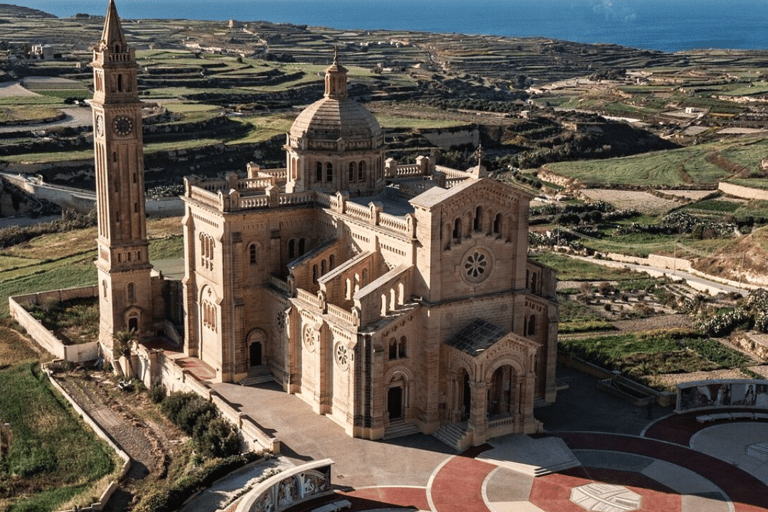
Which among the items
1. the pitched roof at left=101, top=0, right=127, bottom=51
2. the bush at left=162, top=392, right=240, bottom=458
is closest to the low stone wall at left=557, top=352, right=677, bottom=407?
the bush at left=162, top=392, right=240, bottom=458

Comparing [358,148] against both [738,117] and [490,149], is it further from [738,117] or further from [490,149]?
[738,117]

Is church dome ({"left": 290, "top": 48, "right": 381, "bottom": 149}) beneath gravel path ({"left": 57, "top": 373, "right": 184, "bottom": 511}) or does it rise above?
above

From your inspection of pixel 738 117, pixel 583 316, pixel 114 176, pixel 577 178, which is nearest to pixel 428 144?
pixel 577 178

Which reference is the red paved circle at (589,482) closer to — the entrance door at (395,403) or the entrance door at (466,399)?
the entrance door at (466,399)

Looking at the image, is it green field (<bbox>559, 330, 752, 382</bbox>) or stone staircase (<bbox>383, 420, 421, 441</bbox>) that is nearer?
stone staircase (<bbox>383, 420, 421, 441</bbox>)

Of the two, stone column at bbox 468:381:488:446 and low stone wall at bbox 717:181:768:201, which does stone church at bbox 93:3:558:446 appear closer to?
stone column at bbox 468:381:488:446

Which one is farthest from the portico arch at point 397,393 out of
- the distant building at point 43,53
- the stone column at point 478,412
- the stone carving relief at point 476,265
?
the distant building at point 43,53

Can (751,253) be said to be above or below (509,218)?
below
